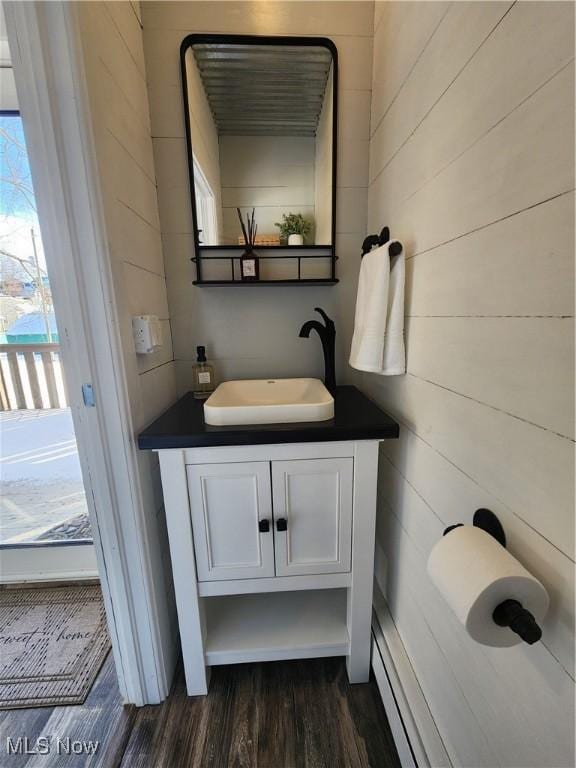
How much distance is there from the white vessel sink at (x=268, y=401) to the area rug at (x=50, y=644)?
1087 millimetres

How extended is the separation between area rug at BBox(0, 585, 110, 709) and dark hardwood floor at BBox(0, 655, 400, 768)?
1.9 inches

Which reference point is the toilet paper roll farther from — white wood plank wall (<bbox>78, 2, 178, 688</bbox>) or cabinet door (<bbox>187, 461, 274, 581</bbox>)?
white wood plank wall (<bbox>78, 2, 178, 688</bbox>)

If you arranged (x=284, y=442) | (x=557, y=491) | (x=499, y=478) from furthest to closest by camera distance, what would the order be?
1. (x=284, y=442)
2. (x=499, y=478)
3. (x=557, y=491)

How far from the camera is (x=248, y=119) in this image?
3.58 feet

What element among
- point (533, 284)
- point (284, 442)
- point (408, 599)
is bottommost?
point (408, 599)

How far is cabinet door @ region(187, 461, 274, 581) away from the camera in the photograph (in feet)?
2.70

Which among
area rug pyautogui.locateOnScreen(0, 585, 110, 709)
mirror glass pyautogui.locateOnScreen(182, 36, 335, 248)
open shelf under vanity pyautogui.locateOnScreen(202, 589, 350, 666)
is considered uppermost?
mirror glass pyautogui.locateOnScreen(182, 36, 335, 248)

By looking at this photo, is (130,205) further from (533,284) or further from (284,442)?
(533,284)

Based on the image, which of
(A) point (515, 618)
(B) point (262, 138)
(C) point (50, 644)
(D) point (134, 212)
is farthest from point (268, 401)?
(C) point (50, 644)

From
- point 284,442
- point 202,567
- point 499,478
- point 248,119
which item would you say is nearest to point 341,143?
point 248,119

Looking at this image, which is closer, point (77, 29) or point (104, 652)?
point (77, 29)

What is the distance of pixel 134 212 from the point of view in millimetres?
902

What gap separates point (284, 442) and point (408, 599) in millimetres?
639

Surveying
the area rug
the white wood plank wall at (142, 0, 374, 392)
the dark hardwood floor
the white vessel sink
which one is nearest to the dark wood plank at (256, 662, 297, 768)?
the dark hardwood floor
